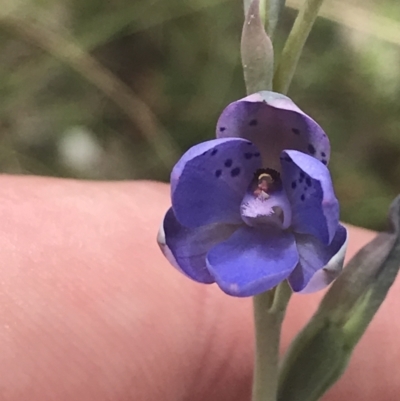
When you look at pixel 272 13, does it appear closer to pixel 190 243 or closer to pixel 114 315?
pixel 190 243

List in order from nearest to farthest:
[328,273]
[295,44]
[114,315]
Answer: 1. [328,273]
2. [295,44]
3. [114,315]

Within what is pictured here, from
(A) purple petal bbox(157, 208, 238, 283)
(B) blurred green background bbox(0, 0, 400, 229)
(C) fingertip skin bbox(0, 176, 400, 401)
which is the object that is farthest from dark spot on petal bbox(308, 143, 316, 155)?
(B) blurred green background bbox(0, 0, 400, 229)

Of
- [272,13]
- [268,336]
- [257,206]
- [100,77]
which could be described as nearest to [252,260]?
[257,206]

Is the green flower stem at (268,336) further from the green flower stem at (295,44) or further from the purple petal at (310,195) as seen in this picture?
the green flower stem at (295,44)

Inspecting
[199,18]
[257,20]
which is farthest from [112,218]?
[199,18]

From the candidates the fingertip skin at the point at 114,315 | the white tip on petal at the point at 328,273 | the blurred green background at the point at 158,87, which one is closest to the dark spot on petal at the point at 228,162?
the white tip on petal at the point at 328,273
